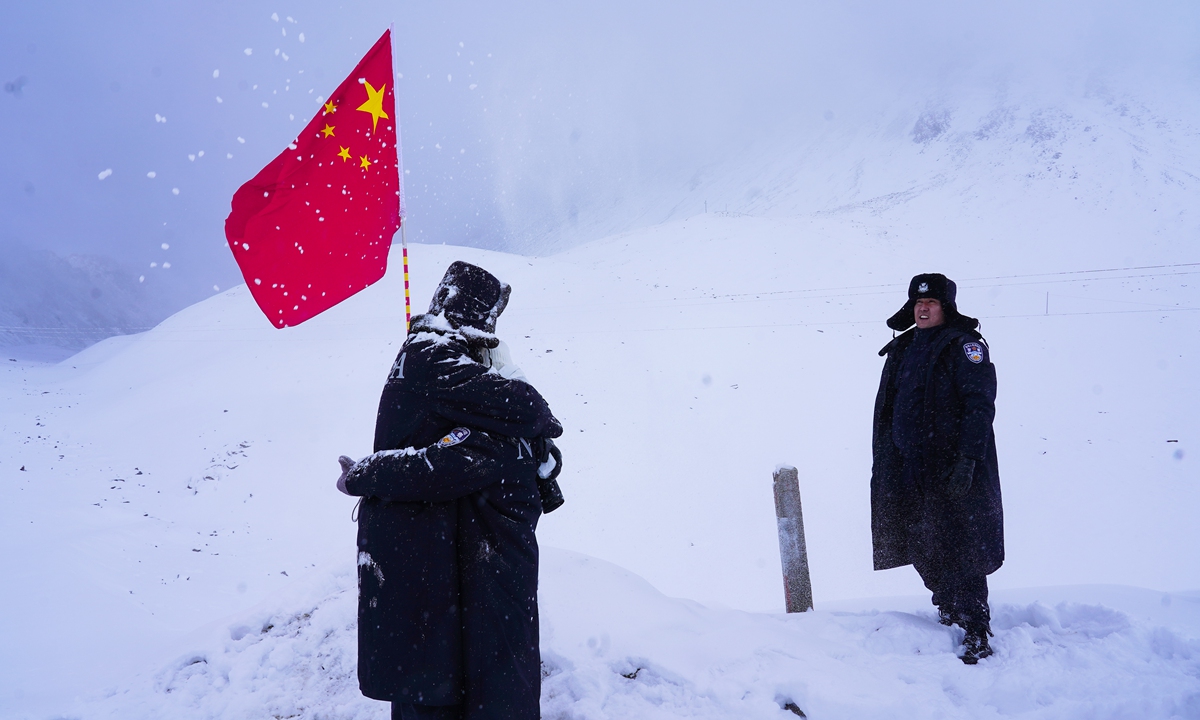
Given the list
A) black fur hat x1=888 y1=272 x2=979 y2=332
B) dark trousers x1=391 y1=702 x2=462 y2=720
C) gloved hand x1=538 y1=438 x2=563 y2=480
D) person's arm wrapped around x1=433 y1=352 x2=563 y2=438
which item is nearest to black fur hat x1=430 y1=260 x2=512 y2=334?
person's arm wrapped around x1=433 y1=352 x2=563 y2=438

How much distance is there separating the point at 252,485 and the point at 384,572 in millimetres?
7231

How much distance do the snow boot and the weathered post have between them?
38.2 inches

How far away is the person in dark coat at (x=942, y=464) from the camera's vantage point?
346 centimetres

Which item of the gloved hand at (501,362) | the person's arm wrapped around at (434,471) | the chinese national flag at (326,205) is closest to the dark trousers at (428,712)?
the person's arm wrapped around at (434,471)

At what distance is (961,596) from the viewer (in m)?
3.53

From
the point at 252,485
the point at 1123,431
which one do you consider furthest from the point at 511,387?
the point at 1123,431

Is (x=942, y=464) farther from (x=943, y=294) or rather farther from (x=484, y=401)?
(x=484, y=401)

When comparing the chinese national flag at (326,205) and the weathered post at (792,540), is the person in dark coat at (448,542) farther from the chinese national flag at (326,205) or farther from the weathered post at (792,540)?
the weathered post at (792,540)

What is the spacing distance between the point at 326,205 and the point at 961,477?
4.24m

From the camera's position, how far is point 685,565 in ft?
21.9

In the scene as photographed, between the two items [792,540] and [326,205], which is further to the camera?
[792,540]

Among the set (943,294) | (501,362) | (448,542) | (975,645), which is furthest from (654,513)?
(448,542)

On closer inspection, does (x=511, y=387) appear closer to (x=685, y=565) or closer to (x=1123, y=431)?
(x=685, y=565)

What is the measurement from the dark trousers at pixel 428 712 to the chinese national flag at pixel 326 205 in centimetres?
238
